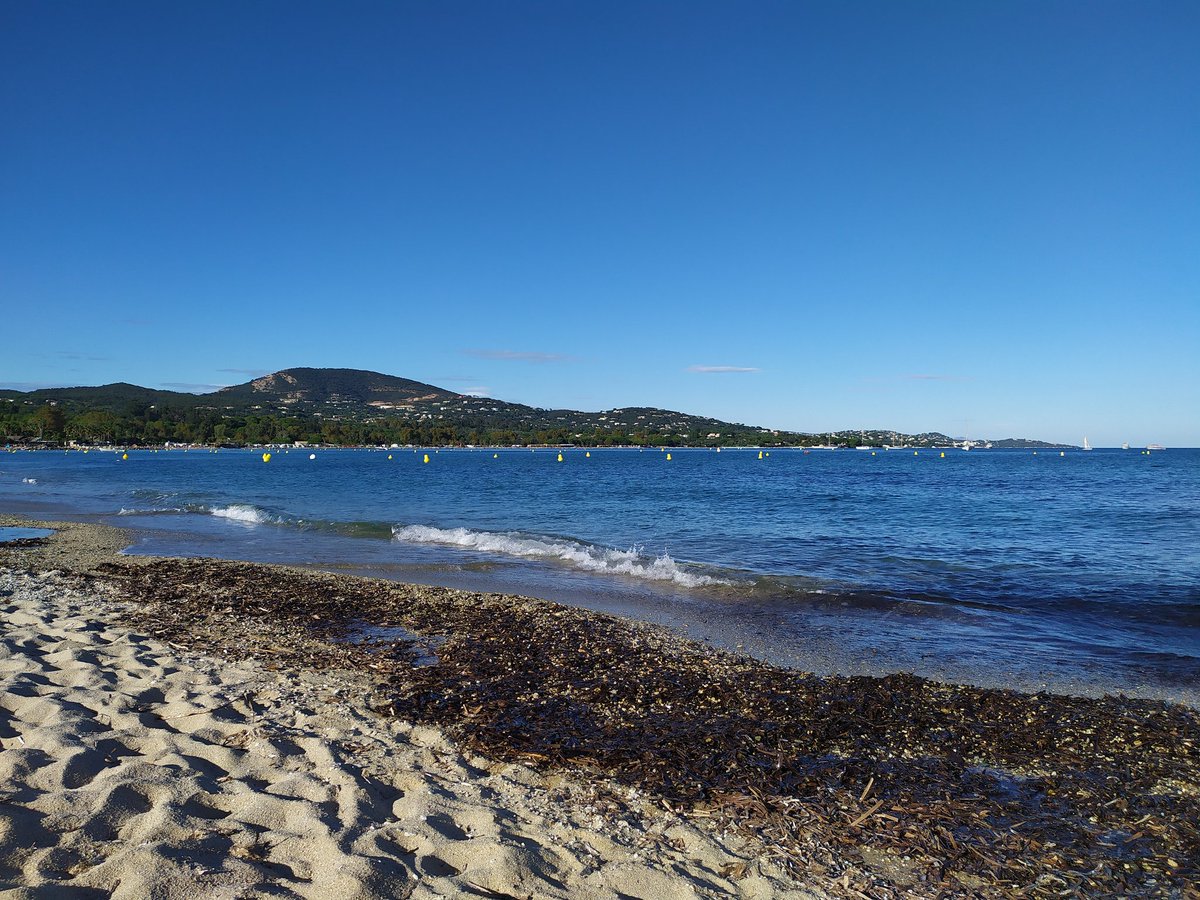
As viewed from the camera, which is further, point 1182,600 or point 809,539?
point 809,539

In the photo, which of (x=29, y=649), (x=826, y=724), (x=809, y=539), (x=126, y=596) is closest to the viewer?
(x=826, y=724)

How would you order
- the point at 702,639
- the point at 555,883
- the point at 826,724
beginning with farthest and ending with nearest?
the point at 702,639 → the point at 826,724 → the point at 555,883

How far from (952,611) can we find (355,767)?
12.1 metres

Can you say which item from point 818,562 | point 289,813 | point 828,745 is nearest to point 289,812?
point 289,813

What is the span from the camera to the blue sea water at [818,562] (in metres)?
11.0

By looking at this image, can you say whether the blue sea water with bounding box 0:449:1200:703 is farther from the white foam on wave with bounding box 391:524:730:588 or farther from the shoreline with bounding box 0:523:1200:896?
the shoreline with bounding box 0:523:1200:896

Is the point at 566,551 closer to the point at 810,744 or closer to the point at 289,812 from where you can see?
the point at 810,744

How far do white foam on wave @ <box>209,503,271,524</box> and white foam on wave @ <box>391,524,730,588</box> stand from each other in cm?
730

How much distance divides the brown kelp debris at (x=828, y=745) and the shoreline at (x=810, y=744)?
0.02m

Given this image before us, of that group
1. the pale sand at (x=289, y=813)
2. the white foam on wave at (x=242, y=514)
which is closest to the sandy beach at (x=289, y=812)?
the pale sand at (x=289, y=813)

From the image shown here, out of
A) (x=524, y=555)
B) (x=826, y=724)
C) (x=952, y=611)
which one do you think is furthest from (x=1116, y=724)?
(x=524, y=555)

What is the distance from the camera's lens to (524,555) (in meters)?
20.2

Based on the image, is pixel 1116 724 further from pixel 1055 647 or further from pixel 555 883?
pixel 555 883

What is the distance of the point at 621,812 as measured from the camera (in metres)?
5.17
